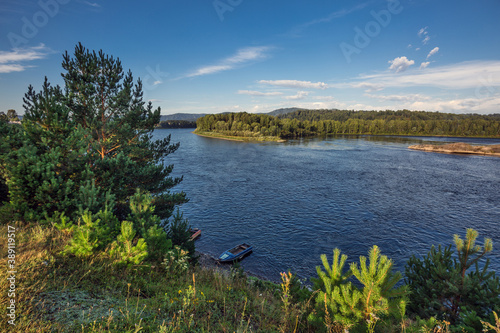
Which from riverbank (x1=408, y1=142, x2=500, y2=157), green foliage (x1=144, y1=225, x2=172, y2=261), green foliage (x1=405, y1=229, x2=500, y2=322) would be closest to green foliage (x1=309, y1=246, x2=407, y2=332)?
green foliage (x1=405, y1=229, x2=500, y2=322)

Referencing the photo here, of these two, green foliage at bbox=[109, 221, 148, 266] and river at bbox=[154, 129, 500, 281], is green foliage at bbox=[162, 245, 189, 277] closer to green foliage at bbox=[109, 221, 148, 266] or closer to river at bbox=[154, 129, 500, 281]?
green foliage at bbox=[109, 221, 148, 266]

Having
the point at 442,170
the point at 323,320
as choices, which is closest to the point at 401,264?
the point at 323,320

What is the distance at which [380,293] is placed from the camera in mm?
4949

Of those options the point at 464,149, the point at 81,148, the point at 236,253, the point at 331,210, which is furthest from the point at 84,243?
the point at 464,149

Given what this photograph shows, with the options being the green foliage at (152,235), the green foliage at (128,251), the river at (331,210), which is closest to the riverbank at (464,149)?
the river at (331,210)

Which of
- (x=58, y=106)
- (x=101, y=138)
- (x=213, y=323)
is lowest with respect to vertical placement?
(x=213, y=323)

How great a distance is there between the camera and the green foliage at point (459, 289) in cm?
830

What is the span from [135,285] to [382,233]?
3020 cm

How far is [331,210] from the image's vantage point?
36.3 meters

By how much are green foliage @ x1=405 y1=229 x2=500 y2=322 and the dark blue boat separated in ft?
52.1

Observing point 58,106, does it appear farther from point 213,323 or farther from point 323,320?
point 323,320

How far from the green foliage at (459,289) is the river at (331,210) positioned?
13102 mm

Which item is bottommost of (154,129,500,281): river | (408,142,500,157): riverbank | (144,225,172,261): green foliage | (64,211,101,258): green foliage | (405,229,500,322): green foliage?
(154,129,500,281): river

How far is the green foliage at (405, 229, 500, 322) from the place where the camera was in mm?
8305
